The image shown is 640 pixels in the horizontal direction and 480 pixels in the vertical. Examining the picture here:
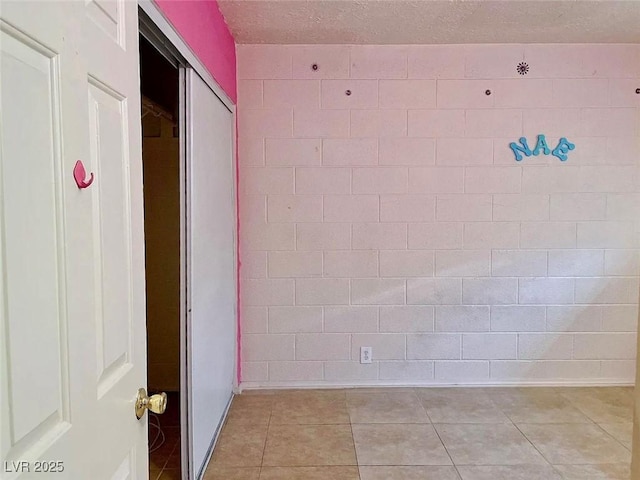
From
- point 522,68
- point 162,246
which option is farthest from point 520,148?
point 162,246

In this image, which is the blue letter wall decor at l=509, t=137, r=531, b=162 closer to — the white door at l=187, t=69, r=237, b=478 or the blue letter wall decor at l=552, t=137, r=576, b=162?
the blue letter wall decor at l=552, t=137, r=576, b=162

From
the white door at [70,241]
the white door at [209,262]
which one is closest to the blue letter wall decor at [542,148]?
the white door at [209,262]

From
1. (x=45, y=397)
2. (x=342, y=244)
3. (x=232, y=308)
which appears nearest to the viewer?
(x=45, y=397)

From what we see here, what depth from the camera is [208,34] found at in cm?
238

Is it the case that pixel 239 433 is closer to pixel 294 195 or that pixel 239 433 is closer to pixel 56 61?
pixel 294 195

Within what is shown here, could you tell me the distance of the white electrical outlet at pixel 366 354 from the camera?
337cm

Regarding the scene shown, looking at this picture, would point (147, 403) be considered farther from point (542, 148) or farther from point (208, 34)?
point (542, 148)

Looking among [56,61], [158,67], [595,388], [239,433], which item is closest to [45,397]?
Result: [56,61]

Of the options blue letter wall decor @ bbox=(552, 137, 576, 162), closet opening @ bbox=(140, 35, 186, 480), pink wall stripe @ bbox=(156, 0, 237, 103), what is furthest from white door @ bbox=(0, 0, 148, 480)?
blue letter wall decor @ bbox=(552, 137, 576, 162)

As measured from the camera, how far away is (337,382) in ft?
11.1

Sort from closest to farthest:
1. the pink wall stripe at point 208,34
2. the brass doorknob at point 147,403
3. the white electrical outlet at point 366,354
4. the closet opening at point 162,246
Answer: the brass doorknob at point 147,403 < the pink wall stripe at point 208,34 < the closet opening at point 162,246 < the white electrical outlet at point 366,354

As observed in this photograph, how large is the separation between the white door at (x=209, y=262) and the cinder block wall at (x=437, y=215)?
34 cm

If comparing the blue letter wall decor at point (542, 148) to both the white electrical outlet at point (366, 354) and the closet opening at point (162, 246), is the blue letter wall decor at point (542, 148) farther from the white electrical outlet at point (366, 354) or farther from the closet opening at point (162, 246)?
the closet opening at point (162, 246)

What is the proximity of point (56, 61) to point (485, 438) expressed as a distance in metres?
2.74
